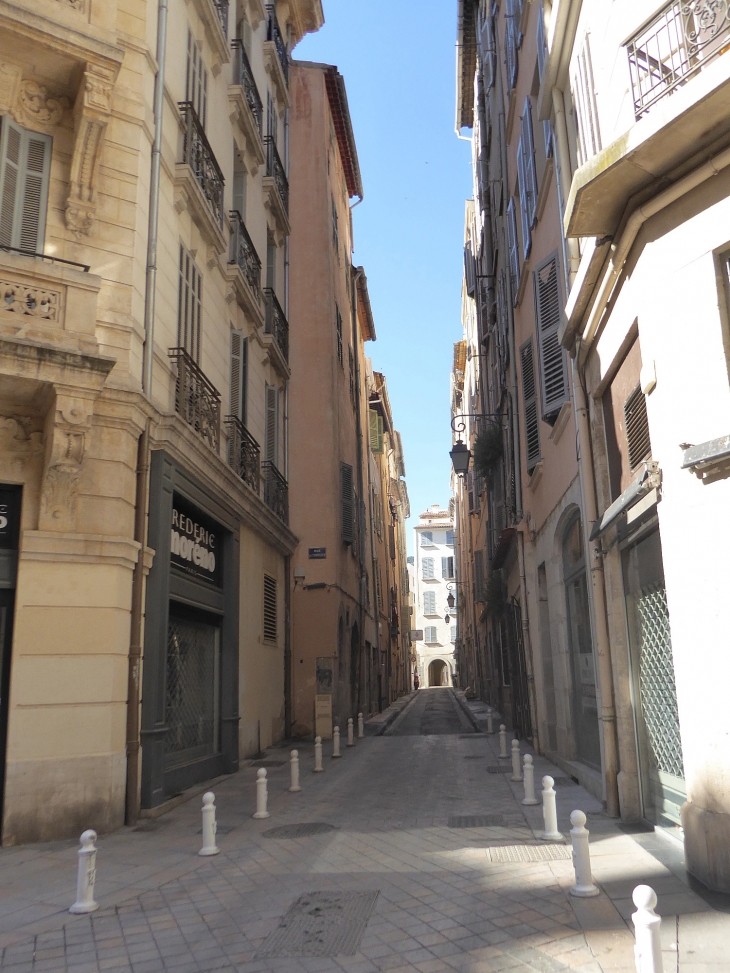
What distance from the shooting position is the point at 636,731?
28.2 feet

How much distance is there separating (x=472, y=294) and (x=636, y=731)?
2200 centimetres

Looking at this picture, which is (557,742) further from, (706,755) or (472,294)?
(472,294)

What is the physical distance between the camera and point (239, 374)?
52.9ft

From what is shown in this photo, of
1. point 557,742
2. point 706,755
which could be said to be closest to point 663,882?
point 706,755

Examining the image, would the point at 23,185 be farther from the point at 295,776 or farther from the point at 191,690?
the point at 295,776

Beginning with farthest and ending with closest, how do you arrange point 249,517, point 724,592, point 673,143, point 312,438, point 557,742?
point 312,438
point 249,517
point 557,742
point 673,143
point 724,592

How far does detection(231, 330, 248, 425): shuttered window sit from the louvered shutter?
5.78 meters

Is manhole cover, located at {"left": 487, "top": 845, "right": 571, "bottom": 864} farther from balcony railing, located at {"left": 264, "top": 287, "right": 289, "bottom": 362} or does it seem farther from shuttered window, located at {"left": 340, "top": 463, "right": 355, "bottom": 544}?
shuttered window, located at {"left": 340, "top": 463, "right": 355, "bottom": 544}

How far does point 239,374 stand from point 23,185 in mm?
6525

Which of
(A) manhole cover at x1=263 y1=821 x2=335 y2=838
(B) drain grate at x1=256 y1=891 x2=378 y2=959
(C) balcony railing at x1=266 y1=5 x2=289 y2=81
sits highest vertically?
(C) balcony railing at x1=266 y1=5 x2=289 y2=81

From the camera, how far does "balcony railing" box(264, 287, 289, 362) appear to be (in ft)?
62.7

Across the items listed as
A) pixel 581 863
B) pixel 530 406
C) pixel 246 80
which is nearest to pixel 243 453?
pixel 530 406

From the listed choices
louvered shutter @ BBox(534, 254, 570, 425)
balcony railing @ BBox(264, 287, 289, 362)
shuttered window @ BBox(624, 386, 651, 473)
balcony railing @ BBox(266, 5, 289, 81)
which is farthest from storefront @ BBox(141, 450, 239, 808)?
balcony railing @ BBox(266, 5, 289, 81)

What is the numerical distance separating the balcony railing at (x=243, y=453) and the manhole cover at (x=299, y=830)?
23.4 ft
